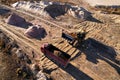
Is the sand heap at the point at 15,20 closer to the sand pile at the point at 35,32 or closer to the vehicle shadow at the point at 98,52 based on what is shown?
the sand pile at the point at 35,32

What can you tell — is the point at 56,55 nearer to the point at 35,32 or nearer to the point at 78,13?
the point at 35,32

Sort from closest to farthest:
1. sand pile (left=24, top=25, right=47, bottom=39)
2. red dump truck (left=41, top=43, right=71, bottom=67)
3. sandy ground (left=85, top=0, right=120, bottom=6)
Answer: red dump truck (left=41, top=43, right=71, bottom=67)
sand pile (left=24, top=25, right=47, bottom=39)
sandy ground (left=85, top=0, right=120, bottom=6)

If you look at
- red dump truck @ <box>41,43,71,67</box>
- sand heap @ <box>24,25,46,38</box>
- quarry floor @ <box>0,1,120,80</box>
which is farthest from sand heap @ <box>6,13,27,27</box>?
red dump truck @ <box>41,43,71,67</box>

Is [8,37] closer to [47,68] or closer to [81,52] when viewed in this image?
[47,68]

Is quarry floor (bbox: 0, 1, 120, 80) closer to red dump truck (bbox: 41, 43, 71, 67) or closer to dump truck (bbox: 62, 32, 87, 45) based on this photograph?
red dump truck (bbox: 41, 43, 71, 67)

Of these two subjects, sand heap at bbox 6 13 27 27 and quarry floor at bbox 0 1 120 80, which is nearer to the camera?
quarry floor at bbox 0 1 120 80

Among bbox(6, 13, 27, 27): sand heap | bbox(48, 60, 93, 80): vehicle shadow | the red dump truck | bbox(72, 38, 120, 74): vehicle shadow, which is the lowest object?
bbox(48, 60, 93, 80): vehicle shadow
